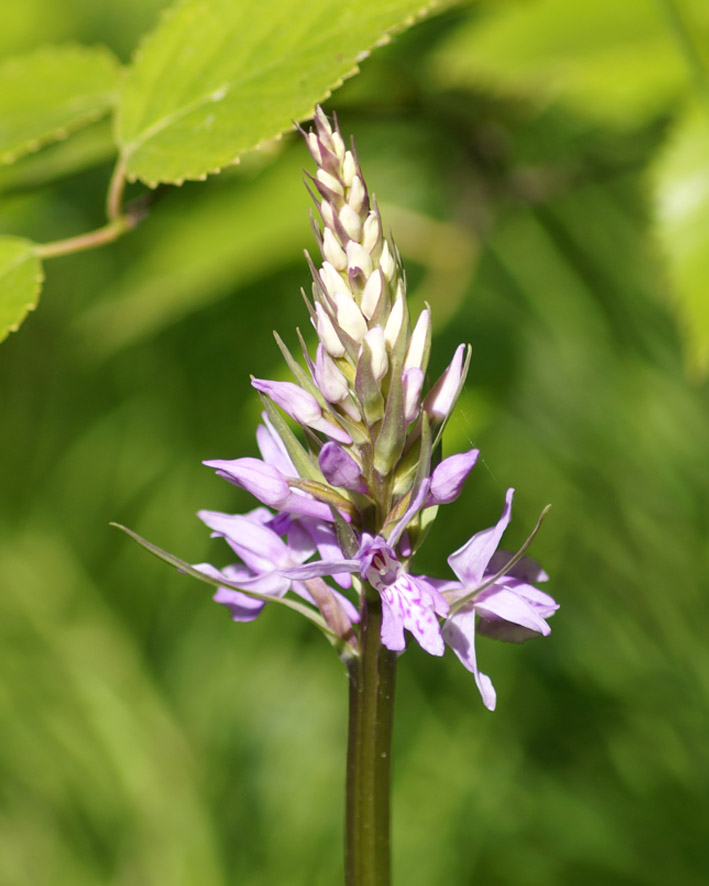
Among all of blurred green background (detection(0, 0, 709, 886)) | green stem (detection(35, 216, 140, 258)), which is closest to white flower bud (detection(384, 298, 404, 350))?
green stem (detection(35, 216, 140, 258))

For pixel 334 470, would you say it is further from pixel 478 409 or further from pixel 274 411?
pixel 478 409

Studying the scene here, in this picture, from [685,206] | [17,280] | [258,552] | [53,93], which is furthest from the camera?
[685,206]

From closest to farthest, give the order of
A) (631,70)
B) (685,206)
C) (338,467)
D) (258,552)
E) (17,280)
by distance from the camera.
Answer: (338,467), (258,552), (17,280), (685,206), (631,70)

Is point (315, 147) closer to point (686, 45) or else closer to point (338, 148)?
point (338, 148)

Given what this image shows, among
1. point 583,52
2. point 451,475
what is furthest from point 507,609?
point 583,52

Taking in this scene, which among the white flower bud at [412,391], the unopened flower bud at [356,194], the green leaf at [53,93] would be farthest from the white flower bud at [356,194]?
the green leaf at [53,93]

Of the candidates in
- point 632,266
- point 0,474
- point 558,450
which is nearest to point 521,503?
point 558,450

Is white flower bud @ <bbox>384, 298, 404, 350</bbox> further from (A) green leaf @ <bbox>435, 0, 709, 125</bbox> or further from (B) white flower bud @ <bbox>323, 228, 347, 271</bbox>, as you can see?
(A) green leaf @ <bbox>435, 0, 709, 125</bbox>

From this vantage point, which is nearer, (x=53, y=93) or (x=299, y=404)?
(x=299, y=404)
